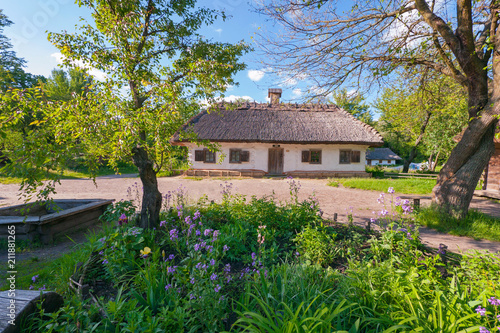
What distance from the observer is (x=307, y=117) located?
699 inches

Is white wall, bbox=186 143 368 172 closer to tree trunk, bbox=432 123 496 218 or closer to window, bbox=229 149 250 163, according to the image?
window, bbox=229 149 250 163

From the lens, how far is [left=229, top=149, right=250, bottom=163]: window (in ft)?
52.4

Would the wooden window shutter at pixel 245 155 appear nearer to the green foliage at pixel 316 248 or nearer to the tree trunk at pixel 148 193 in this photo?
the tree trunk at pixel 148 193

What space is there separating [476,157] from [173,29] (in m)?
7.38

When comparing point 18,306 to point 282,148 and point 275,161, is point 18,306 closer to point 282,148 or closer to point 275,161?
point 275,161

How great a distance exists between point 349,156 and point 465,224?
38.6 feet

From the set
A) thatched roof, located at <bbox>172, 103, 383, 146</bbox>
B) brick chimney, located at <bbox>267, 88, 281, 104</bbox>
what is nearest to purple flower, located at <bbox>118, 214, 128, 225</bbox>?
thatched roof, located at <bbox>172, 103, 383, 146</bbox>

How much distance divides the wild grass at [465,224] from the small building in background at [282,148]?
10.4 metres

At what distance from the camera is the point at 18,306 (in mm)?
1573

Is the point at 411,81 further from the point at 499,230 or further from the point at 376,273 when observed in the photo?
the point at 376,273

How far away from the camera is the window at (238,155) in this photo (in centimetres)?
1598

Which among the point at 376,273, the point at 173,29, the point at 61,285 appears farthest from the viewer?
the point at 173,29

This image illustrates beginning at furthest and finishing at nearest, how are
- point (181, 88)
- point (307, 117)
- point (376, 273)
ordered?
1. point (307, 117)
2. point (181, 88)
3. point (376, 273)

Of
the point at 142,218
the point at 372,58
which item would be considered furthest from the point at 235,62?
the point at 142,218
